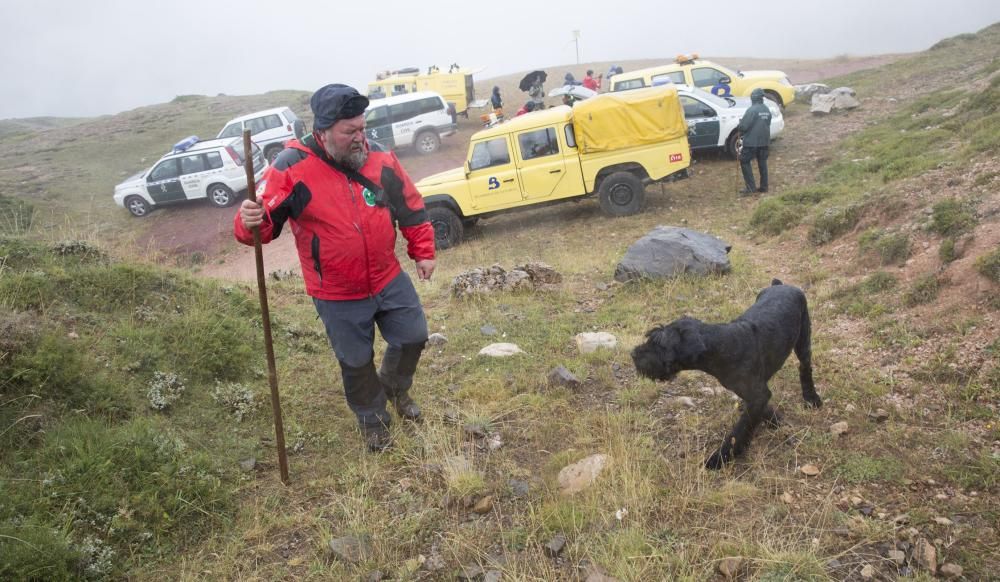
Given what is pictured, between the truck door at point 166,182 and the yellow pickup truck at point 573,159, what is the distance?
354 inches

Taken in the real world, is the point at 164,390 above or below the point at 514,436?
above

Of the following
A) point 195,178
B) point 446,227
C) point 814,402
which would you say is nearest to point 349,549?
point 814,402

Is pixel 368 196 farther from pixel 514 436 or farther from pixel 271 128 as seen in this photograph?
pixel 271 128

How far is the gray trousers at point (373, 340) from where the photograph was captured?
3.53 meters

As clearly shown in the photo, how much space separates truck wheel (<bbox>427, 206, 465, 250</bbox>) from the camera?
35.1 feet

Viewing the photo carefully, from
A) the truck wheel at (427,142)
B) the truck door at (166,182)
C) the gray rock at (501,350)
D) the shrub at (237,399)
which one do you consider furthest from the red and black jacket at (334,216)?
the truck wheel at (427,142)

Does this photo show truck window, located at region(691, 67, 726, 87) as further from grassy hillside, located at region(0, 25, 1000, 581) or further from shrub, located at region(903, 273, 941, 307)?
shrub, located at region(903, 273, 941, 307)

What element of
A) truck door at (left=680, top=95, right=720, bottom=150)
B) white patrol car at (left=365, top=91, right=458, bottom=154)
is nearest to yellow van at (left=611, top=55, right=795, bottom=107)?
truck door at (left=680, top=95, right=720, bottom=150)

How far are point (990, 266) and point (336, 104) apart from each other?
474cm

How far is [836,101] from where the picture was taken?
15398 mm

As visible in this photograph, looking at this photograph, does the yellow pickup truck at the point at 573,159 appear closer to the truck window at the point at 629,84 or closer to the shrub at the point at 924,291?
the truck window at the point at 629,84

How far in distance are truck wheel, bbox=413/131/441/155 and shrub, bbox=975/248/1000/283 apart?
53.1 ft

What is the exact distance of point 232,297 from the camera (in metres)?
5.82

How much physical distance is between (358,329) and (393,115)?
16534 millimetres
